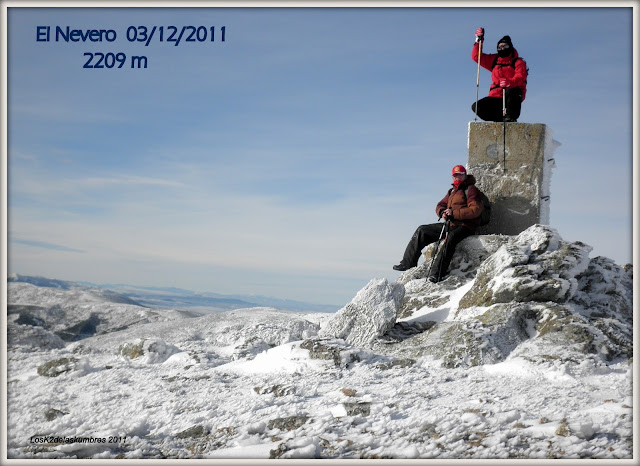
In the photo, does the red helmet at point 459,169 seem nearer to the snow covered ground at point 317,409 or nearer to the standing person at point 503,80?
the standing person at point 503,80

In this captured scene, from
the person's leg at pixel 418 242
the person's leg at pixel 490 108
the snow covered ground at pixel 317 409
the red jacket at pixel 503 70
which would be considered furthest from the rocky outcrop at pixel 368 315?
the red jacket at pixel 503 70

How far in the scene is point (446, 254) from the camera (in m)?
9.93

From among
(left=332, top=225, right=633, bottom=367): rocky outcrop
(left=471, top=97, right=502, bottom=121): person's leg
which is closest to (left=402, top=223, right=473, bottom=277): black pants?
(left=332, top=225, right=633, bottom=367): rocky outcrop

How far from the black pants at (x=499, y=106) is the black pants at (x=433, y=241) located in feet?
8.15

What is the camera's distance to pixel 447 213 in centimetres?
1016

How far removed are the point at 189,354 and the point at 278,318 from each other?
382 cm

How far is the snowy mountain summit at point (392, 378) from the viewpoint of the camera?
4.90 m

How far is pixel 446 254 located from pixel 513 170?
231cm

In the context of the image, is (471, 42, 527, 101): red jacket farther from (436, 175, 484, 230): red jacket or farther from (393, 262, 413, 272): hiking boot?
(393, 262, 413, 272): hiking boot

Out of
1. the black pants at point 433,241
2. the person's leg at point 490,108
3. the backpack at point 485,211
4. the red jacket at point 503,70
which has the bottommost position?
the black pants at point 433,241

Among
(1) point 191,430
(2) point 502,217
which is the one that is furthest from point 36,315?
(2) point 502,217

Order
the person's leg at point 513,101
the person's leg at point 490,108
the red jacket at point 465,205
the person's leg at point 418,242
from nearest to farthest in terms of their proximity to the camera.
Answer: the red jacket at point 465,205 < the person's leg at point 418,242 < the person's leg at point 513,101 < the person's leg at point 490,108

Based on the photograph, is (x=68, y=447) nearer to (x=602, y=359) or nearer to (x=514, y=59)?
(x=602, y=359)

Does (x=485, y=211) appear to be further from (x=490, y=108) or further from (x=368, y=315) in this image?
(x=368, y=315)
